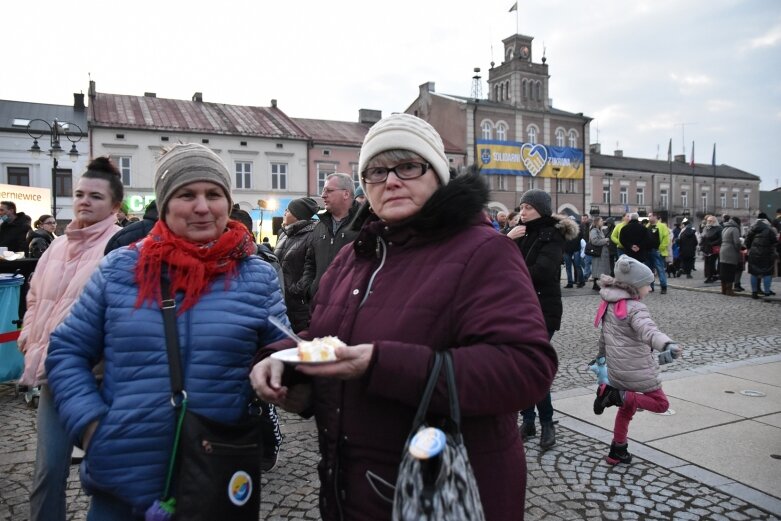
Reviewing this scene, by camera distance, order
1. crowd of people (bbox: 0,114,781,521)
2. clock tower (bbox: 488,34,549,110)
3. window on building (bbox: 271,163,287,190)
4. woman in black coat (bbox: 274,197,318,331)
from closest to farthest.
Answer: crowd of people (bbox: 0,114,781,521)
woman in black coat (bbox: 274,197,318,331)
window on building (bbox: 271,163,287,190)
clock tower (bbox: 488,34,549,110)

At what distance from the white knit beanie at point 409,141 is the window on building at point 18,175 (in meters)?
37.2

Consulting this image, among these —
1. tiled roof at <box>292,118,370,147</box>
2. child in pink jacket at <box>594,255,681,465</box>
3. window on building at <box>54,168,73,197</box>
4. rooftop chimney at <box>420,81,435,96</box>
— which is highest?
rooftop chimney at <box>420,81,435,96</box>

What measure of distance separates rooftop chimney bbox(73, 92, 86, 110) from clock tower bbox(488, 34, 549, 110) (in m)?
33.5

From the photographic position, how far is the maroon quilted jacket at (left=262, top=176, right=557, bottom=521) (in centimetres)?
138

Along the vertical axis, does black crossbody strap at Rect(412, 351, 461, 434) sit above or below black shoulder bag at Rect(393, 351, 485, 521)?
above

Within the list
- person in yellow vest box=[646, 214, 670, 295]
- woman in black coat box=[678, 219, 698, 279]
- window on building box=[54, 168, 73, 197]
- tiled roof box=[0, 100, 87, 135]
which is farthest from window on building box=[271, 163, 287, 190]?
person in yellow vest box=[646, 214, 670, 295]

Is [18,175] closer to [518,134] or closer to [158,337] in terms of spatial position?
[518,134]

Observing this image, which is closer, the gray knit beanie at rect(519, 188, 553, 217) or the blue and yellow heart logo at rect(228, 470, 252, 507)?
the blue and yellow heart logo at rect(228, 470, 252, 507)

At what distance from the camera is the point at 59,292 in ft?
9.36

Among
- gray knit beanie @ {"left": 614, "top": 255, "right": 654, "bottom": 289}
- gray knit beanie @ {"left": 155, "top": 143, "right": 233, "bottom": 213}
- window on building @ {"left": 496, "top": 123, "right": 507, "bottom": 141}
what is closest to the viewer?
gray knit beanie @ {"left": 155, "top": 143, "right": 233, "bottom": 213}

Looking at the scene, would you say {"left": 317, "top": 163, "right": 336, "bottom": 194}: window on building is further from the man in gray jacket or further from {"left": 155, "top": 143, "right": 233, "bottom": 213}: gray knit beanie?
{"left": 155, "top": 143, "right": 233, "bottom": 213}: gray knit beanie

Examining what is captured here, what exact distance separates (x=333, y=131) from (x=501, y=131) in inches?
559

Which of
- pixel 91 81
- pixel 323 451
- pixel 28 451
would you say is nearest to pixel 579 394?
pixel 323 451

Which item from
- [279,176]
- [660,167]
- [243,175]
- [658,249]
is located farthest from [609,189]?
[658,249]
